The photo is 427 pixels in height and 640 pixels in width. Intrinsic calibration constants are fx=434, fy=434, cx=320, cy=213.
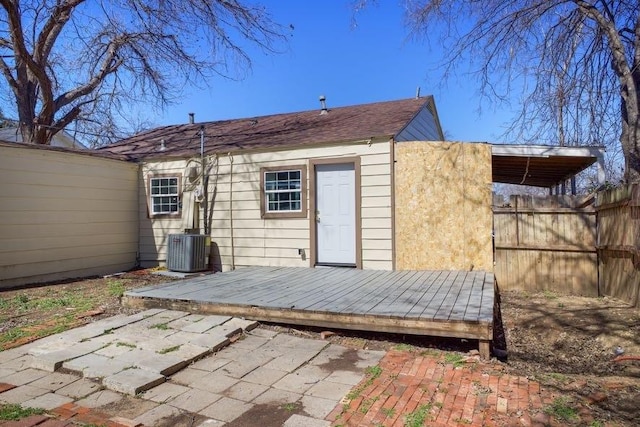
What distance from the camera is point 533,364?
176 inches

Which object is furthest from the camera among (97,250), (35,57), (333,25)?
(35,57)

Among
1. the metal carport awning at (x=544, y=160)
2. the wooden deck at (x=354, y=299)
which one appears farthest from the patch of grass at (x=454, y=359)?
the metal carport awning at (x=544, y=160)

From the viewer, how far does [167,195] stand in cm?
1003

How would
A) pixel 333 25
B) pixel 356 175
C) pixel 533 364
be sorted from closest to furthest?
pixel 533 364 < pixel 356 175 < pixel 333 25

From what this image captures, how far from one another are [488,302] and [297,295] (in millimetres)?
2325

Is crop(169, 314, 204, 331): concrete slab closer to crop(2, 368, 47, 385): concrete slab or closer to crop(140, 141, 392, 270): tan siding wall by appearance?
crop(2, 368, 47, 385): concrete slab

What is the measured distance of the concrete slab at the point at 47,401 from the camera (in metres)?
3.03

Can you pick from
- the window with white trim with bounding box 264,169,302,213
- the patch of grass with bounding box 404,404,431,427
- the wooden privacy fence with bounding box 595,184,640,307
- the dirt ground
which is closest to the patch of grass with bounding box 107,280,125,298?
the dirt ground

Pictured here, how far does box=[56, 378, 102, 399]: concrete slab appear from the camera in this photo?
3252 mm

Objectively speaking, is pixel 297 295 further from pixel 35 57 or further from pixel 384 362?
pixel 35 57

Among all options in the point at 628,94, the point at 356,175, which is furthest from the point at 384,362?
the point at 628,94

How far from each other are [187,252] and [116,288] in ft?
5.19

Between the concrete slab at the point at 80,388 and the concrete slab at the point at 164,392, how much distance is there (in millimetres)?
434

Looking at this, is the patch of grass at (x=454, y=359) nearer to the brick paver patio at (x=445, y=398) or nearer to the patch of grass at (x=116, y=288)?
the brick paver patio at (x=445, y=398)
